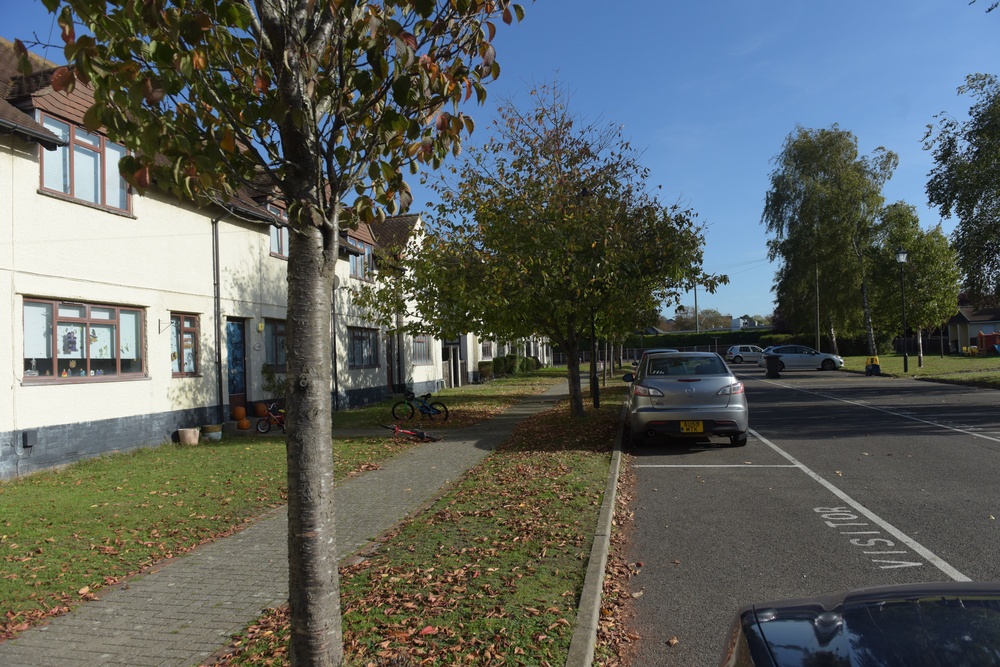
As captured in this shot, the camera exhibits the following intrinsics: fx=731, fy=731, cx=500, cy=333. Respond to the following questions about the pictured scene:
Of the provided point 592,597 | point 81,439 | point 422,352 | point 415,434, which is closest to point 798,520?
point 592,597

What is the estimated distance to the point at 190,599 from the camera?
5.31 metres

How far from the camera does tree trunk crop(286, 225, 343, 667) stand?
3281mm

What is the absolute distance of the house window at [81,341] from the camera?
11.1 metres

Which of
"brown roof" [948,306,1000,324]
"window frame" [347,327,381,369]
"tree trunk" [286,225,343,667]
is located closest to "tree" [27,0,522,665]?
"tree trunk" [286,225,343,667]

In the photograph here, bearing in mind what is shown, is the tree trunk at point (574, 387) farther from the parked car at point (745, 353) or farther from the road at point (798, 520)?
the parked car at point (745, 353)

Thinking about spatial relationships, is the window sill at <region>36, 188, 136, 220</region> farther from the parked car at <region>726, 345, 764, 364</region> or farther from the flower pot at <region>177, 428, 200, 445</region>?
the parked car at <region>726, 345, 764, 364</region>

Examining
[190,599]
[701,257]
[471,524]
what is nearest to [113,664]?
[190,599]

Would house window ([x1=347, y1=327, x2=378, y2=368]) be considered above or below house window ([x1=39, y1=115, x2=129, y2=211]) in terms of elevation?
below

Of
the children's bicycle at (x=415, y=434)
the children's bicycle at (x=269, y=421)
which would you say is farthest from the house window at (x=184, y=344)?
the children's bicycle at (x=415, y=434)

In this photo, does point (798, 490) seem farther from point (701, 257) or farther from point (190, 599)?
point (701, 257)

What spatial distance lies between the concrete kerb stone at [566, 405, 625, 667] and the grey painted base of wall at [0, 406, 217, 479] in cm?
851

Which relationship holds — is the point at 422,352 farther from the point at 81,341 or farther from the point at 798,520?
the point at 798,520

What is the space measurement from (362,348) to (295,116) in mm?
22405

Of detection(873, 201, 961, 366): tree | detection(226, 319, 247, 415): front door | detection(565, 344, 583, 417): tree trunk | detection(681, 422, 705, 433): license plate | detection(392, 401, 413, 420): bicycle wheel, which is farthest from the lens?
detection(873, 201, 961, 366): tree
